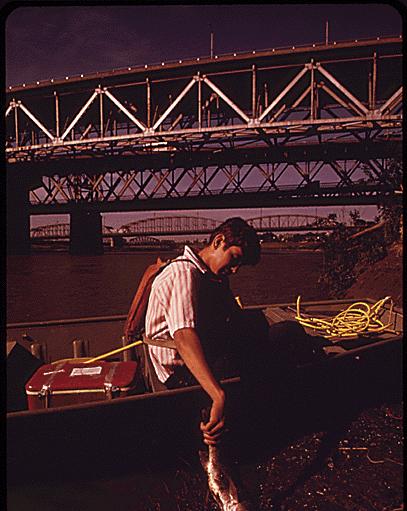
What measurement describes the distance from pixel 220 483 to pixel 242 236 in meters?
2.26

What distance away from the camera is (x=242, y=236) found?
114 inches

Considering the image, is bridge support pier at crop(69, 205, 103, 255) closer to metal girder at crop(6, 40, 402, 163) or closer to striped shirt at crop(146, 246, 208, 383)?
metal girder at crop(6, 40, 402, 163)

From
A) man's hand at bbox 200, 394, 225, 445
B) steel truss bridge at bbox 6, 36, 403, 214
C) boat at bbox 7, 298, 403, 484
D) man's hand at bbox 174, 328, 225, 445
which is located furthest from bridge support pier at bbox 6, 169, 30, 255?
man's hand at bbox 200, 394, 225, 445

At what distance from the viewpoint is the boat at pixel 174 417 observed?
2867 mm

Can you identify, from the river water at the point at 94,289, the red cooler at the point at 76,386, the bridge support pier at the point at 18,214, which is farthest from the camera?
the bridge support pier at the point at 18,214

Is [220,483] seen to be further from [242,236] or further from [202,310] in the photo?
[242,236]

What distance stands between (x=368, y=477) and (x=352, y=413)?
2.36 ft

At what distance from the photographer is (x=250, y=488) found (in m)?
3.64

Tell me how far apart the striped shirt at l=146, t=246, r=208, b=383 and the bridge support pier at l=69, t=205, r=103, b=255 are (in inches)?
1044

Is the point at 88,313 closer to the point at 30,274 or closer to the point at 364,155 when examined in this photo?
the point at 30,274

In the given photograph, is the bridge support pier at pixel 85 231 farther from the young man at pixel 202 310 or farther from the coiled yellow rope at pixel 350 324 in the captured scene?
the young man at pixel 202 310

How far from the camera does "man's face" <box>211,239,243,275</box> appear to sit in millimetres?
2963

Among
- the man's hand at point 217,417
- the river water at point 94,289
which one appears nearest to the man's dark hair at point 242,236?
the man's hand at point 217,417

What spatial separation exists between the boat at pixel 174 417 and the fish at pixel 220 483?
0.60 ft
